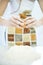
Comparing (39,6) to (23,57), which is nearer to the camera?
(23,57)

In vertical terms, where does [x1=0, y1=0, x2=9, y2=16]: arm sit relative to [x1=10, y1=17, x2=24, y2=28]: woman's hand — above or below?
above

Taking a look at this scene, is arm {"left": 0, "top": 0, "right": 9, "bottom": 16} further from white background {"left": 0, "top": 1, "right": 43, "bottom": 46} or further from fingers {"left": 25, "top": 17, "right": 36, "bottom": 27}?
fingers {"left": 25, "top": 17, "right": 36, "bottom": 27}

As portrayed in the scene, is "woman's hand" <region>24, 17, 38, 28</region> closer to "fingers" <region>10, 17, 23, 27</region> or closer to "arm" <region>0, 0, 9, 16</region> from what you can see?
"fingers" <region>10, 17, 23, 27</region>

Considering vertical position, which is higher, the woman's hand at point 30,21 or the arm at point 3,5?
the arm at point 3,5

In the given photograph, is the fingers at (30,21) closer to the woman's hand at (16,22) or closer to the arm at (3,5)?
the woman's hand at (16,22)

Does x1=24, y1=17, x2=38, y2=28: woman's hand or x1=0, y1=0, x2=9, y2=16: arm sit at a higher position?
x1=0, y1=0, x2=9, y2=16: arm

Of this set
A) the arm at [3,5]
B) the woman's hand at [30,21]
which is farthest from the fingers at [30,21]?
the arm at [3,5]

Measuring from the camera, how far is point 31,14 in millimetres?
582

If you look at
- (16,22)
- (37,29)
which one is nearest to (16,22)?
(16,22)

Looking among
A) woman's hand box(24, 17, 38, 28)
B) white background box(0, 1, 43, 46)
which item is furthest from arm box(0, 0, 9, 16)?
woman's hand box(24, 17, 38, 28)

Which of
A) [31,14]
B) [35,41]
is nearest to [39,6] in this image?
[31,14]

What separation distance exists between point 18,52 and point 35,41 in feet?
0.29

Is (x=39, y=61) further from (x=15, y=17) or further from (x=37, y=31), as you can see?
(x=15, y=17)

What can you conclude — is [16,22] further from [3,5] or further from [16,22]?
[3,5]
